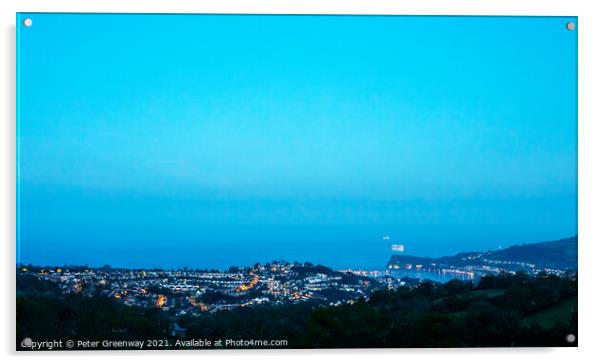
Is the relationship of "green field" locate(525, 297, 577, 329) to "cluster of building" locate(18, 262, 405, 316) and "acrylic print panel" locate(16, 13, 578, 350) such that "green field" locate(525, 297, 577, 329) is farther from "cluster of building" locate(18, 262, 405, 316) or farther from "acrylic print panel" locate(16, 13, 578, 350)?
"cluster of building" locate(18, 262, 405, 316)

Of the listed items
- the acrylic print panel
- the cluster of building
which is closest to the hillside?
the acrylic print panel

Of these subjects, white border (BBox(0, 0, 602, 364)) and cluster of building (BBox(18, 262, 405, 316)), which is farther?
cluster of building (BBox(18, 262, 405, 316))

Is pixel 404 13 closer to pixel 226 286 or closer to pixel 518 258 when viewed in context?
pixel 518 258

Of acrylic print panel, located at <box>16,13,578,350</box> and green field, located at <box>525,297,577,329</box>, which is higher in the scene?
acrylic print panel, located at <box>16,13,578,350</box>

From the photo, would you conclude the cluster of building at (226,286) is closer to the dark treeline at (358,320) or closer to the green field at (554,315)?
the dark treeline at (358,320)

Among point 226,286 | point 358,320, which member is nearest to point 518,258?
point 358,320

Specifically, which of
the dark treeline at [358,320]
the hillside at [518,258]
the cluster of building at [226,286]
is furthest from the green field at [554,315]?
the cluster of building at [226,286]
